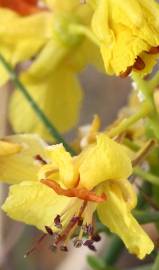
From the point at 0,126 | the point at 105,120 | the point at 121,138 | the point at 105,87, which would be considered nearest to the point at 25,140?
the point at 121,138

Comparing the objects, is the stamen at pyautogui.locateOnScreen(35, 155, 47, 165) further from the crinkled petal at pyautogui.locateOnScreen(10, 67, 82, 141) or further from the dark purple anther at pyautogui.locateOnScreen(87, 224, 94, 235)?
the crinkled petal at pyautogui.locateOnScreen(10, 67, 82, 141)

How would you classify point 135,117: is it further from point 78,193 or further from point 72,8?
point 72,8

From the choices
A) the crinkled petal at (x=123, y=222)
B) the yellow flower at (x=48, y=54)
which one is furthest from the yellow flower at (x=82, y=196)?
the yellow flower at (x=48, y=54)

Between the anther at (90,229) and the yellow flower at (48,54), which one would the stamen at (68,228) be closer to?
the anther at (90,229)

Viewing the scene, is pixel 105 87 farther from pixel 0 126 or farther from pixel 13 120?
pixel 13 120

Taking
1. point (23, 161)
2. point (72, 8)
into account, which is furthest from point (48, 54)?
point (23, 161)
